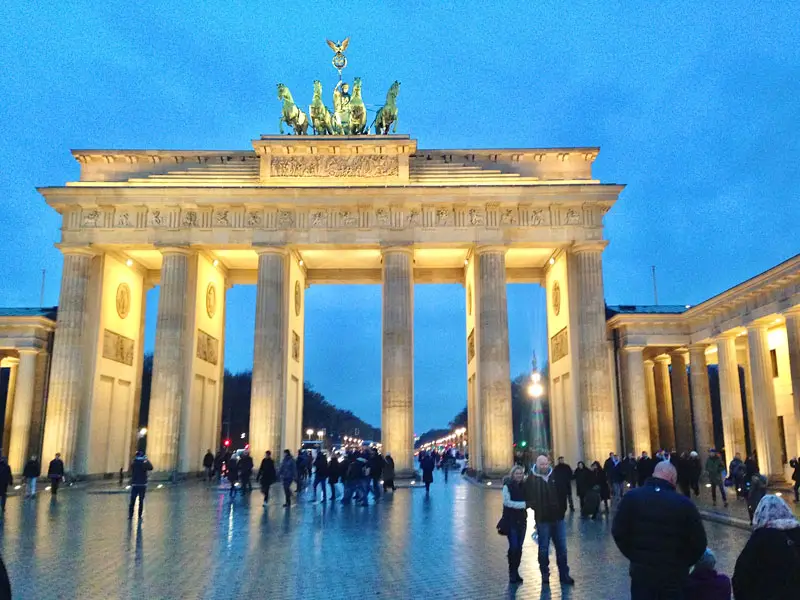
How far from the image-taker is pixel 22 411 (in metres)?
37.6

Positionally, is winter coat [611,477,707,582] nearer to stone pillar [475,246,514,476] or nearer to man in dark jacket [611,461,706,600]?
man in dark jacket [611,461,706,600]

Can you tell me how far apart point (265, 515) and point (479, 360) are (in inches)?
778

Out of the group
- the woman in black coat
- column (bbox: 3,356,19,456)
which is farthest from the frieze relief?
the woman in black coat

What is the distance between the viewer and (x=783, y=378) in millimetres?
34188

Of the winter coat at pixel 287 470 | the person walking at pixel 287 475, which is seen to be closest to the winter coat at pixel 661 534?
the person walking at pixel 287 475

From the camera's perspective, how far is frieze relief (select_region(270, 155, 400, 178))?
127 ft

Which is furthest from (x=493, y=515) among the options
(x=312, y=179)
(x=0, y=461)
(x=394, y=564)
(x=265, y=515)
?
(x=312, y=179)

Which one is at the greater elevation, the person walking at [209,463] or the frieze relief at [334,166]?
the frieze relief at [334,166]

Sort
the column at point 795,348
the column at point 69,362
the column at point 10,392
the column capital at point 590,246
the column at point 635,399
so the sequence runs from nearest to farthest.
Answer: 1. the column at point 795,348
2. the column at point 69,362
3. the column capital at point 590,246
4. the column at point 635,399
5. the column at point 10,392

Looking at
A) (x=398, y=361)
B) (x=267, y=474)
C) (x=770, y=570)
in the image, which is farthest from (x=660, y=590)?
(x=398, y=361)

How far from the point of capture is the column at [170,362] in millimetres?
35438

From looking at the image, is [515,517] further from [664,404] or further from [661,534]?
[664,404]

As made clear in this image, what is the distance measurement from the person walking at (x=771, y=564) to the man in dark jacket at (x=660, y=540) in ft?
1.32

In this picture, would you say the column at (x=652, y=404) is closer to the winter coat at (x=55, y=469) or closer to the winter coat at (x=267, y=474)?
the winter coat at (x=267, y=474)
